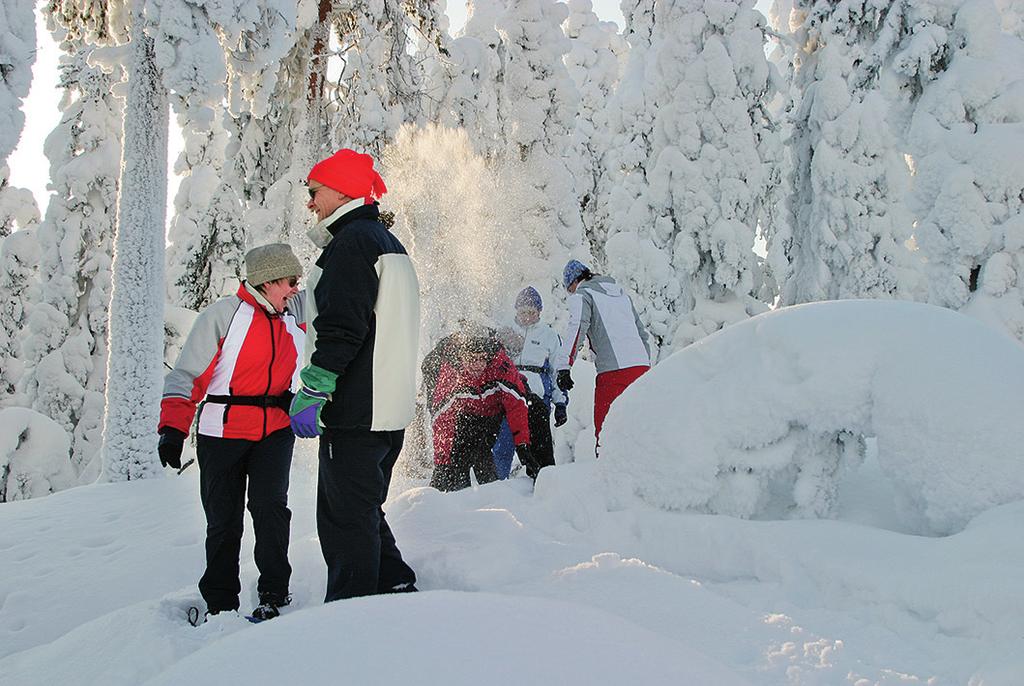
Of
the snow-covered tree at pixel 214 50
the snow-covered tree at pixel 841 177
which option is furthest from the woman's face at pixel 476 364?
the snow-covered tree at pixel 841 177

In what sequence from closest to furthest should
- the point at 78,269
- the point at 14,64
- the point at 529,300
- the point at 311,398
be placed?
1. the point at 311,398
2. the point at 14,64
3. the point at 529,300
4. the point at 78,269

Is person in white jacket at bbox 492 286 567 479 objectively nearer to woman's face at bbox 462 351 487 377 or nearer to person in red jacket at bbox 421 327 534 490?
person in red jacket at bbox 421 327 534 490

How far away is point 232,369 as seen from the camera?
378cm

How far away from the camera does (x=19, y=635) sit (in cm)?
430

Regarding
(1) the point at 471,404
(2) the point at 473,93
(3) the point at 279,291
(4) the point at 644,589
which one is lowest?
(4) the point at 644,589

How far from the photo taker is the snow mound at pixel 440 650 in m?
1.55

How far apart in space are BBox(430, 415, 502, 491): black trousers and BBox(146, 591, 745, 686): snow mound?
4543 millimetres

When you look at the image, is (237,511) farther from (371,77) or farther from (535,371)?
(371,77)

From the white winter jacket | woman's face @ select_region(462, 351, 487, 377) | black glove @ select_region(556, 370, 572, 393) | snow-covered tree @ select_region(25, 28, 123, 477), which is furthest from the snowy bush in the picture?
black glove @ select_region(556, 370, 572, 393)

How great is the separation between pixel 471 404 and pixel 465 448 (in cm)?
41

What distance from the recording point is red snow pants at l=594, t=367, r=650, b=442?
6.69 m

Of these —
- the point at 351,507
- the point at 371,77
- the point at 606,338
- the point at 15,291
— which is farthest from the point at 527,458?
the point at 15,291

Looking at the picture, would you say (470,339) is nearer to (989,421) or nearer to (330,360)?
(330,360)

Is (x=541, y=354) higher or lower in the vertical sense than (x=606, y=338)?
lower
